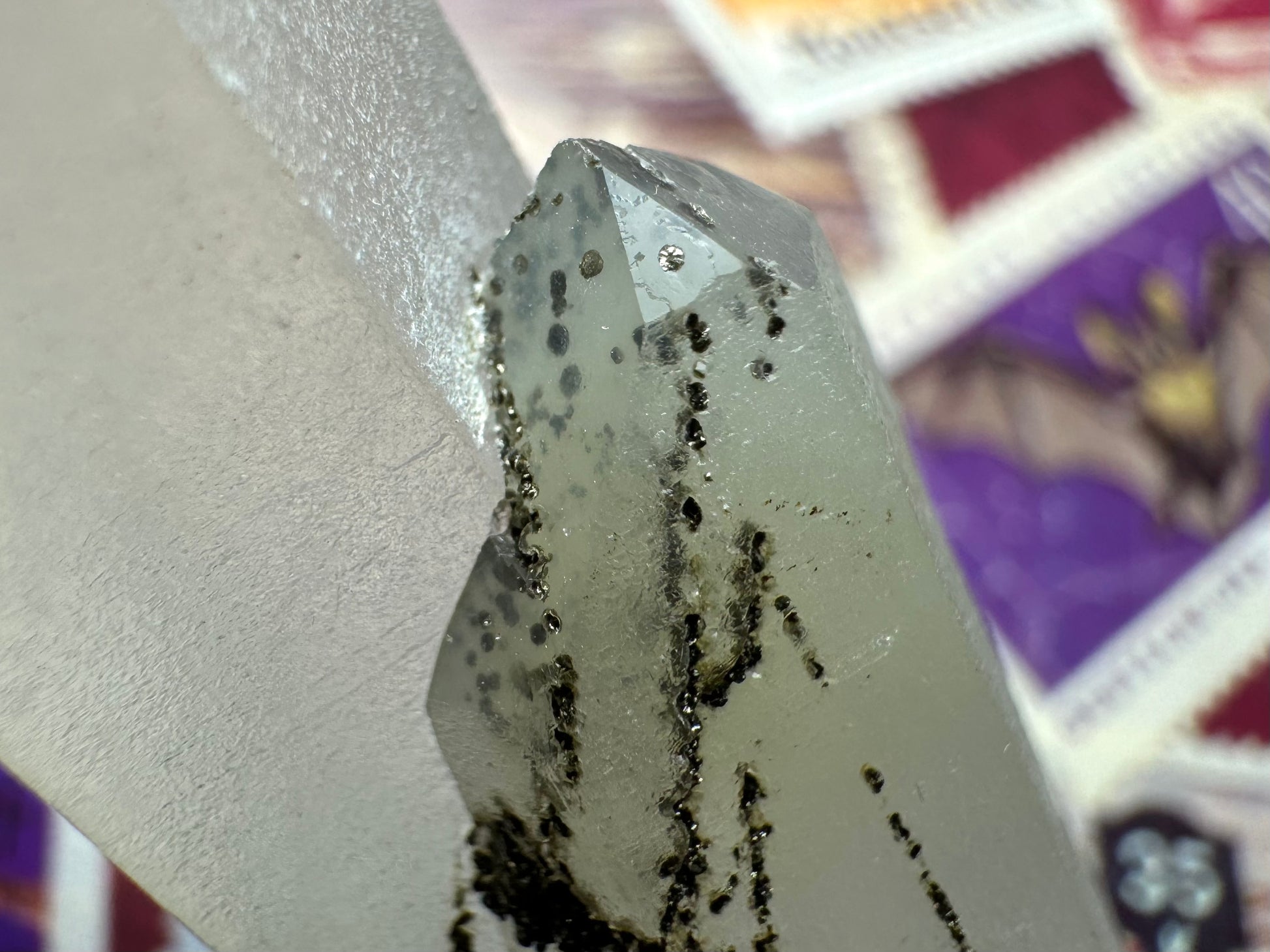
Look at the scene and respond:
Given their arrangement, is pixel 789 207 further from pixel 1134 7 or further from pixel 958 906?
pixel 1134 7

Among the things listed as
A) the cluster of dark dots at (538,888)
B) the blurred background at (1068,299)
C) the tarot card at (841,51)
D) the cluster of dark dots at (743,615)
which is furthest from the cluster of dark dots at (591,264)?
the tarot card at (841,51)

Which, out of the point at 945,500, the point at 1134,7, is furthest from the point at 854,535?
the point at 1134,7

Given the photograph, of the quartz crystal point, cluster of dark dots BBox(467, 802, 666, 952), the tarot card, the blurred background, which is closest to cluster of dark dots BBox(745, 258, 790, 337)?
the quartz crystal point

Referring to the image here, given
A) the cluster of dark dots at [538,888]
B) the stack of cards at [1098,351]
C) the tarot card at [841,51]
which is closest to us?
the cluster of dark dots at [538,888]

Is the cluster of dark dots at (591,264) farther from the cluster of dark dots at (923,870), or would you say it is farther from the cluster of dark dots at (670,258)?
the cluster of dark dots at (923,870)

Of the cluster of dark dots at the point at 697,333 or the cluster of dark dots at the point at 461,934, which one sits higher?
the cluster of dark dots at the point at 697,333

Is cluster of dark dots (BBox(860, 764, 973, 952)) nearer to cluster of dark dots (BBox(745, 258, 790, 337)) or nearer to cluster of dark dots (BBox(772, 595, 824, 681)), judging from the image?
cluster of dark dots (BBox(772, 595, 824, 681))

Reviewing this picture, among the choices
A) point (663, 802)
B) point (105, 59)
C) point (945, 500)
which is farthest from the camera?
point (945, 500)
